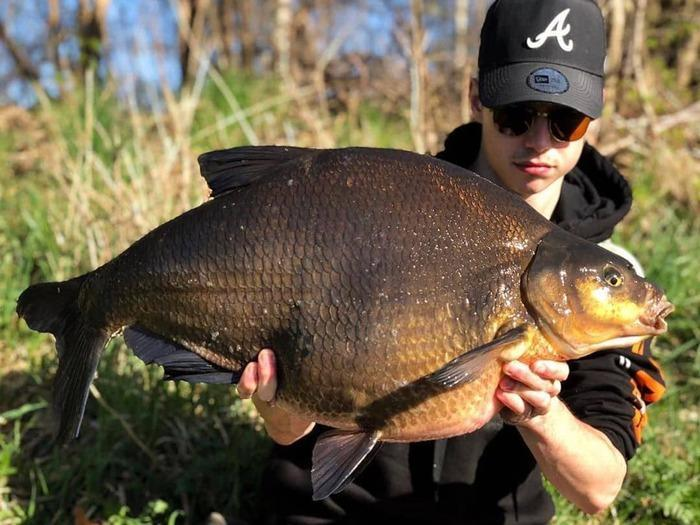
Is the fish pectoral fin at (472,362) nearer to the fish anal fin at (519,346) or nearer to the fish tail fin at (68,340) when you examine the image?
the fish anal fin at (519,346)

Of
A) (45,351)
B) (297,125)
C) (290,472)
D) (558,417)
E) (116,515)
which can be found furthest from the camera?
(297,125)

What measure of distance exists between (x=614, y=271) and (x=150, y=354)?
1093 millimetres

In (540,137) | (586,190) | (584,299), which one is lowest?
(586,190)

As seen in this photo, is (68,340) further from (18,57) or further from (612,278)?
(18,57)

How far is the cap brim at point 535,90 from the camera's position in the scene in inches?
89.4

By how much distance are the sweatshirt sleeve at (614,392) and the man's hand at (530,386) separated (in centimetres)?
49

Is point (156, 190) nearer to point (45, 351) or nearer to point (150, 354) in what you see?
point (45, 351)

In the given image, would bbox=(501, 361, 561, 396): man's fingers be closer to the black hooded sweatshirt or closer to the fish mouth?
the fish mouth

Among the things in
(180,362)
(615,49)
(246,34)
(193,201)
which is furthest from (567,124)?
(246,34)

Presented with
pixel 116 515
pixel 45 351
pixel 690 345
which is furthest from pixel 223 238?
pixel 690 345

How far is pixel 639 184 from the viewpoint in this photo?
5555mm

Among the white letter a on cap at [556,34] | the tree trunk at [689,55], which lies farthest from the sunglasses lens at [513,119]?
the tree trunk at [689,55]

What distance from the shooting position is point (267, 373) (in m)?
1.87

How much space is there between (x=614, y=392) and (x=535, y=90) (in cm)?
90
